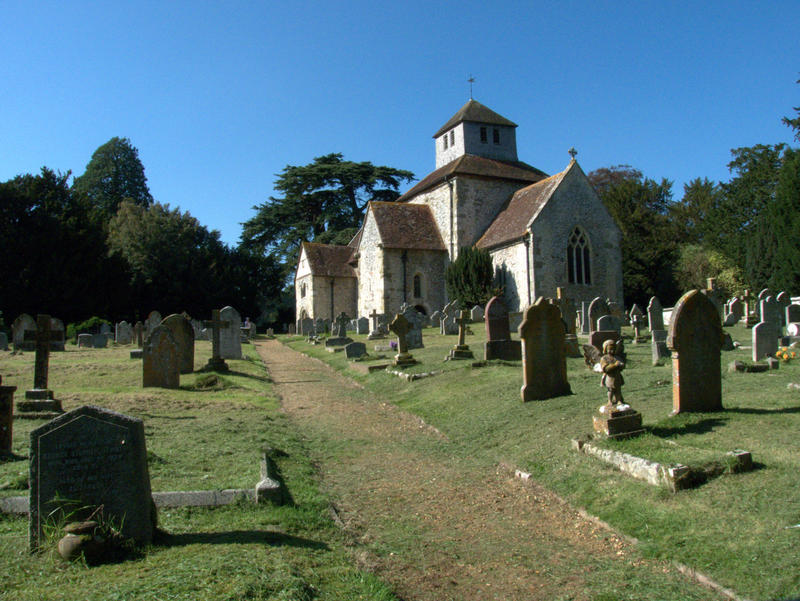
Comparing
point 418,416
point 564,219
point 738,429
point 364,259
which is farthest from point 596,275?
point 738,429

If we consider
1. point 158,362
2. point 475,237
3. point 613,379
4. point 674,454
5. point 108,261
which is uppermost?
point 475,237

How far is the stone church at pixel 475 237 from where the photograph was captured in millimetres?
31891

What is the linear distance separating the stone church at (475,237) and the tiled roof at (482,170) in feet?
0.32

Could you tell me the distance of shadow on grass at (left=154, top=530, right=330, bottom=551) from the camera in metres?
4.45

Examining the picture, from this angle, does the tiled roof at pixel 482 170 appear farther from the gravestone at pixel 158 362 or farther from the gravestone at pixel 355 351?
the gravestone at pixel 158 362

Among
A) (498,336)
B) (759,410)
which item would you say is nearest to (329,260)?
(498,336)

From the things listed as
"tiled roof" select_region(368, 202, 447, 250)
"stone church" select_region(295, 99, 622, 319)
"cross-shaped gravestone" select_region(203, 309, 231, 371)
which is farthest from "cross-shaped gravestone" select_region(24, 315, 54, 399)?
"tiled roof" select_region(368, 202, 447, 250)

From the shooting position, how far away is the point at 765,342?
11.6m

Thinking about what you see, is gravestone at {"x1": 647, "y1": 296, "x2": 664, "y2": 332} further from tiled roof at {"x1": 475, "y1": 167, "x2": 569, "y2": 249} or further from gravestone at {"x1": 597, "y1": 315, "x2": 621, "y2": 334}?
tiled roof at {"x1": 475, "y1": 167, "x2": 569, "y2": 249}

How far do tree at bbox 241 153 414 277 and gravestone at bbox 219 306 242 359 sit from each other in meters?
38.6

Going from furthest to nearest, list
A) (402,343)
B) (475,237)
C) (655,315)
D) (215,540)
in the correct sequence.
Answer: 1. (475,237)
2. (655,315)
3. (402,343)
4. (215,540)

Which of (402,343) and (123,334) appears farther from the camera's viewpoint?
(123,334)

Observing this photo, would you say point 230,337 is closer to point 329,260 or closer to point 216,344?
point 216,344

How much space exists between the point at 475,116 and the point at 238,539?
40.7 metres
